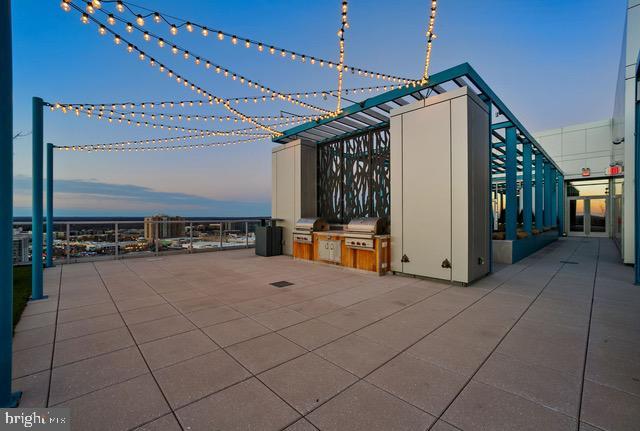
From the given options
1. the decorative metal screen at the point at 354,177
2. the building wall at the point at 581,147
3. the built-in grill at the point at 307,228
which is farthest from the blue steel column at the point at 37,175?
the building wall at the point at 581,147

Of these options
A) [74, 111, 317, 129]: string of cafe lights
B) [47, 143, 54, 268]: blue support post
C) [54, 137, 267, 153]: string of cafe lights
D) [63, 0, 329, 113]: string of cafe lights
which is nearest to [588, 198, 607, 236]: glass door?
[74, 111, 317, 129]: string of cafe lights

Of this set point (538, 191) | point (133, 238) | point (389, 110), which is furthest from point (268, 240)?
point (538, 191)

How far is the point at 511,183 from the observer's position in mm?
7145

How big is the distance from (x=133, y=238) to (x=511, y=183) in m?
11.1

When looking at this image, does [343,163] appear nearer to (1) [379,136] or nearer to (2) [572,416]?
(1) [379,136]

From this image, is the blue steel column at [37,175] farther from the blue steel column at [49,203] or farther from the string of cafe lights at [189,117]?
the blue steel column at [49,203]

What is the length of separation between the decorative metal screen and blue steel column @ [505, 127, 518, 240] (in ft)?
11.2

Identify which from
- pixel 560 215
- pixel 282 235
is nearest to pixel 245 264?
pixel 282 235

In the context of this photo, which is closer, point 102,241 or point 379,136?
point 379,136

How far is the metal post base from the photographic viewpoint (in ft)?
5.52

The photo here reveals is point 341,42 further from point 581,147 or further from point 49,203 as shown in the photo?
point 581,147

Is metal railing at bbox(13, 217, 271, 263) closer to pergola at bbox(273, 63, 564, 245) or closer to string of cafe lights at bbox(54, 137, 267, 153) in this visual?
string of cafe lights at bbox(54, 137, 267, 153)

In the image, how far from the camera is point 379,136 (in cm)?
715

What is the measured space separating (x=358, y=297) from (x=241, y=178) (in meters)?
19.3
